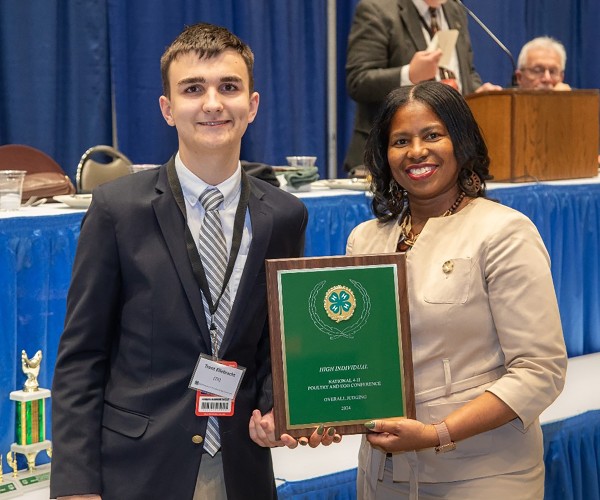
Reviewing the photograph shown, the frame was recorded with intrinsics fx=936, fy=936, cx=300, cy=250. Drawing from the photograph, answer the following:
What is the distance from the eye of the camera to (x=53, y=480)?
149 centimetres

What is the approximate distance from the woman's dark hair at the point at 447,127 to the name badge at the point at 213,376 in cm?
49

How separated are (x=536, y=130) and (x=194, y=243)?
9.17 feet

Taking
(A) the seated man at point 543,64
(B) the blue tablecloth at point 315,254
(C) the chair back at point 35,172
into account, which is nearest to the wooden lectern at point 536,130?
(B) the blue tablecloth at point 315,254

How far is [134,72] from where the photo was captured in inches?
197

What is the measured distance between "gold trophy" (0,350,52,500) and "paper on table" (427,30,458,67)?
87.2 inches

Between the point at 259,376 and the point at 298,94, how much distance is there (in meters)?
4.37

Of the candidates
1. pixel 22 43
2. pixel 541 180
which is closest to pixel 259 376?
pixel 541 180

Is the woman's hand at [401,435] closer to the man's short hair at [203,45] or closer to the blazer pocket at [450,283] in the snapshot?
the blazer pocket at [450,283]

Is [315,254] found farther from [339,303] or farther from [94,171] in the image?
[339,303]

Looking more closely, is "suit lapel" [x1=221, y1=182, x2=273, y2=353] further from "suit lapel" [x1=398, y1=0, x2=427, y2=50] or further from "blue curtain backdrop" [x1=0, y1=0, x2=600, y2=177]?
"blue curtain backdrop" [x1=0, y1=0, x2=600, y2=177]

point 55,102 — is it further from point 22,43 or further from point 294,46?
point 294,46

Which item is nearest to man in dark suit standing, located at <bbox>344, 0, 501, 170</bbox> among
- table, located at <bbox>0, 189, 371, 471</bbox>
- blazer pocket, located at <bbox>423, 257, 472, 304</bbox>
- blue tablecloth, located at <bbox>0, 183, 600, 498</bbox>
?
blue tablecloth, located at <bbox>0, 183, 600, 498</bbox>

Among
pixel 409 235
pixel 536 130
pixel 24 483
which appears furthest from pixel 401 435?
pixel 536 130

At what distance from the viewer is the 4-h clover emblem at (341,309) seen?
1550mm
